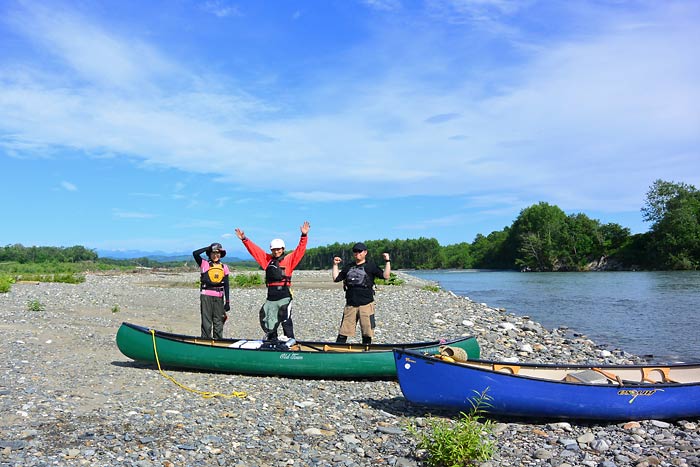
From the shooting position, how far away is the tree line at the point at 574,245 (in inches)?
2795

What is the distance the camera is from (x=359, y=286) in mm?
9547

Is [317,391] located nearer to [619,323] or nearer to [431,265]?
[619,323]

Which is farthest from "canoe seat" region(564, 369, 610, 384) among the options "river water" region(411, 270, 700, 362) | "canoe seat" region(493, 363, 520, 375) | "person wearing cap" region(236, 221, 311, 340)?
"river water" region(411, 270, 700, 362)

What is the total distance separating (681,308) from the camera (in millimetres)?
24266

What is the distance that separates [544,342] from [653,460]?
900 centimetres

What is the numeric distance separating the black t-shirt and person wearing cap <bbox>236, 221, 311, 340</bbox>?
2.85 ft

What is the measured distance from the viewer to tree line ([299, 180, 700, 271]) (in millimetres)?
71000

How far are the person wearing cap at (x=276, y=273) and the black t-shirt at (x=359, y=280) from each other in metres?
0.87

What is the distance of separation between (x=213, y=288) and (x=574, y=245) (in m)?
88.0

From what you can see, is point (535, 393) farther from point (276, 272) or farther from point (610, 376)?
point (276, 272)

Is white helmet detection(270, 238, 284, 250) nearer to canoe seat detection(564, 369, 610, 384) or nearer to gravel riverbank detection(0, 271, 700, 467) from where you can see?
gravel riverbank detection(0, 271, 700, 467)

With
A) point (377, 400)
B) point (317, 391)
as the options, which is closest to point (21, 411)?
point (317, 391)

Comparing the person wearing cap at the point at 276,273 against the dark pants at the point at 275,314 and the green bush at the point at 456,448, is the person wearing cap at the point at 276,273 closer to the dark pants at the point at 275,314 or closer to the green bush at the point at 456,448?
the dark pants at the point at 275,314

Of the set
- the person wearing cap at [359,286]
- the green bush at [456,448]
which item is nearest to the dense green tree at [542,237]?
the person wearing cap at [359,286]
